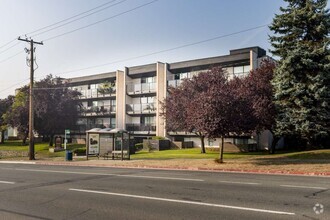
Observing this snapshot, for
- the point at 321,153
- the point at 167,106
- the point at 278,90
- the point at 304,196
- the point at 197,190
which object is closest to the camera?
the point at 304,196

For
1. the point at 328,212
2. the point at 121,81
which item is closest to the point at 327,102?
the point at 328,212

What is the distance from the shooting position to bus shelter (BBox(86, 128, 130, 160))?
30891 millimetres

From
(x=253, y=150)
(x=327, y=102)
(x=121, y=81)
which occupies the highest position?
(x=121, y=81)

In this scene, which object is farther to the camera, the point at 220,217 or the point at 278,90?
the point at 278,90

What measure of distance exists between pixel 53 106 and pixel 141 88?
12.7 m

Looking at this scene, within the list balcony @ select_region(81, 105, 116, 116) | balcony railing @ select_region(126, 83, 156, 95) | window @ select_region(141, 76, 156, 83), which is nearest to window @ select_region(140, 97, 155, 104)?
balcony railing @ select_region(126, 83, 156, 95)

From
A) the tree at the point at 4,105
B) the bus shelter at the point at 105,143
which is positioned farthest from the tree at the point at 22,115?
the bus shelter at the point at 105,143

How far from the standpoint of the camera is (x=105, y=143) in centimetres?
3412

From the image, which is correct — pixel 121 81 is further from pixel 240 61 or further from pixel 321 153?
pixel 321 153

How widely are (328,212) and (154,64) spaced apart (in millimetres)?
41188

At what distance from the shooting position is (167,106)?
3516cm

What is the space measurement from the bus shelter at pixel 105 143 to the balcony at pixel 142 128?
1295cm

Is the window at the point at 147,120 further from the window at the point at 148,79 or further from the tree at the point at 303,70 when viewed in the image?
the tree at the point at 303,70

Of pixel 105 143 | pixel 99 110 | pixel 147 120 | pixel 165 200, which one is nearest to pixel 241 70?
pixel 147 120
